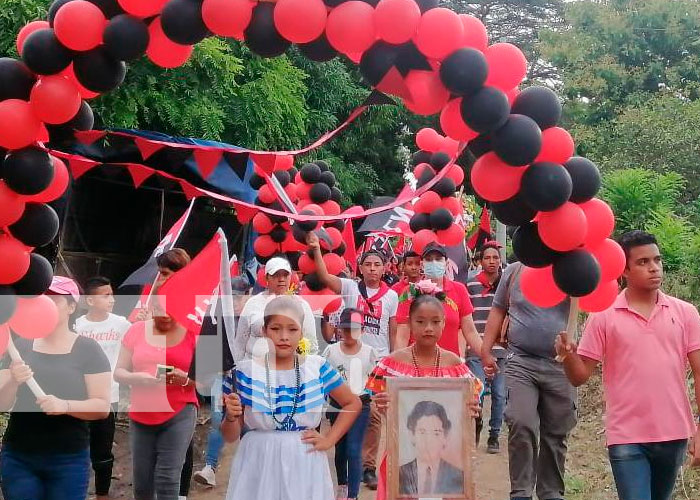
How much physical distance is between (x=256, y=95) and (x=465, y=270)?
4164mm

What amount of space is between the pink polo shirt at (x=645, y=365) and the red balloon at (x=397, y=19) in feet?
5.77

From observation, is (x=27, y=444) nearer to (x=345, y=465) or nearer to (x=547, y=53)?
(x=345, y=465)

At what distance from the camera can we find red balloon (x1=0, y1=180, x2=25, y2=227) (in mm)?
3881

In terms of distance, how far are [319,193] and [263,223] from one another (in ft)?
2.52

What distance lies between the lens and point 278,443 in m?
3.67

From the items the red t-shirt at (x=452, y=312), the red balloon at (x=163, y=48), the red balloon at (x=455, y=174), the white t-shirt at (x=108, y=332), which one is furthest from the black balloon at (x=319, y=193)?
the red balloon at (x=163, y=48)

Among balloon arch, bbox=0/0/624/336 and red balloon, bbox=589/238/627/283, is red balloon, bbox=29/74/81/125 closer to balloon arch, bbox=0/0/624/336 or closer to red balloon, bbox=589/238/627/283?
balloon arch, bbox=0/0/624/336

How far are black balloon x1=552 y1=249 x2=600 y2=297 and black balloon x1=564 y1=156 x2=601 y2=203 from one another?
26 cm

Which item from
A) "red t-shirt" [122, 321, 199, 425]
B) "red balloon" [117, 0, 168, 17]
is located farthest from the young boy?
"red balloon" [117, 0, 168, 17]

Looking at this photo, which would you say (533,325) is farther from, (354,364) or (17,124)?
(17,124)

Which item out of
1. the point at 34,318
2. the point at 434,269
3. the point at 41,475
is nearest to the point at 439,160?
the point at 434,269

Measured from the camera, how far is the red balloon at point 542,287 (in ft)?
12.6

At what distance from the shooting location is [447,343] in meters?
6.00

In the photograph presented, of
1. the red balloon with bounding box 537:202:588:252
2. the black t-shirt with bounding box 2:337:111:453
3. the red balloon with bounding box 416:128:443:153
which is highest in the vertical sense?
the red balloon with bounding box 416:128:443:153
